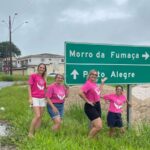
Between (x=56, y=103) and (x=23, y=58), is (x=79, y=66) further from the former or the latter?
(x=23, y=58)

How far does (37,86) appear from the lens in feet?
35.8

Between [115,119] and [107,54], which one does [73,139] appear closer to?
[115,119]

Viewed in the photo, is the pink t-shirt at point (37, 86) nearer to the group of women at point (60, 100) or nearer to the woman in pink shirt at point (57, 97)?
the group of women at point (60, 100)

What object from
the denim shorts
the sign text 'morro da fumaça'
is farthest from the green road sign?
the denim shorts

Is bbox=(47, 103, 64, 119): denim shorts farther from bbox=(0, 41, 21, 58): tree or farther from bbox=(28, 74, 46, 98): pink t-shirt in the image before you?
bbox=(0, 41, 21, 58): tree

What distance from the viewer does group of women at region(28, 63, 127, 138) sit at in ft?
34.6

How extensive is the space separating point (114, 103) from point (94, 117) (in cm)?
99

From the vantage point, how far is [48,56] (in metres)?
129

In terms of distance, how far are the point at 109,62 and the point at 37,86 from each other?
2.19 m

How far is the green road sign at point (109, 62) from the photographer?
38.5ft

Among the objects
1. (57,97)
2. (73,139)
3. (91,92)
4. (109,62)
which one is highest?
(109,62)

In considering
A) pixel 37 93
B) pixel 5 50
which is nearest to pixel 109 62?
pixel 37 93

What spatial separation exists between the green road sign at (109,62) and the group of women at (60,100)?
0.58m

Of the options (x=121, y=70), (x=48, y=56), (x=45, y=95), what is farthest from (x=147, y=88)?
(x=48, y=56)
